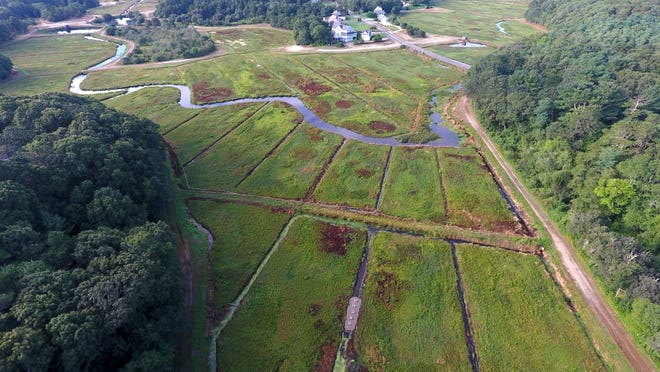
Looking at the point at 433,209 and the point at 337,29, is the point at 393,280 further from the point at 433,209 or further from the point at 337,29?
the point at 337,29

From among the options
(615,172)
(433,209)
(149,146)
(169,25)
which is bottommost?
(433,209)

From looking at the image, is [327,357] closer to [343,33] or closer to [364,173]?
[364,173]

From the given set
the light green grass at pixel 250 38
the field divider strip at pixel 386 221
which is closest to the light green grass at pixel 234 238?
the field divider strip at pixel 386 221

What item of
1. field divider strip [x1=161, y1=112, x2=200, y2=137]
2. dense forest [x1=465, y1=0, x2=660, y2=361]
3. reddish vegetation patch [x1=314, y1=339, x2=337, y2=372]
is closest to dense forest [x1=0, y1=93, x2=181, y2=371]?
reddish vegetation patch [x1=314, y1=339, x2=337, y2=372]

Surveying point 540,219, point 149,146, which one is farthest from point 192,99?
point 540,219

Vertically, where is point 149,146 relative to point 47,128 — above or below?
below

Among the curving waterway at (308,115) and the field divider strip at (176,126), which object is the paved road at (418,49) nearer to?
the curving waterway at (308,115)
